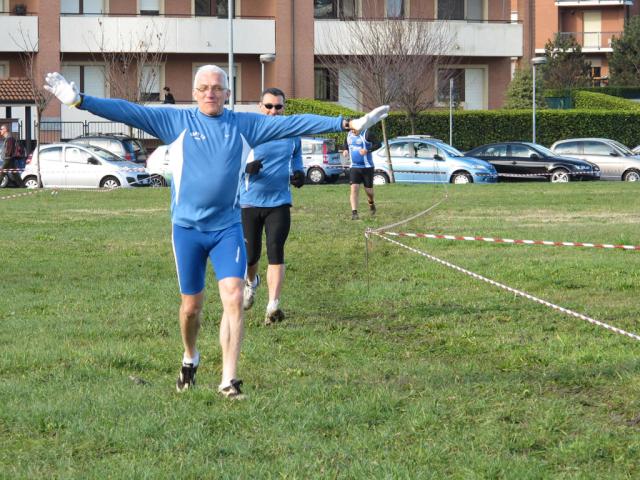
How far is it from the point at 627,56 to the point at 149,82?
35.7m

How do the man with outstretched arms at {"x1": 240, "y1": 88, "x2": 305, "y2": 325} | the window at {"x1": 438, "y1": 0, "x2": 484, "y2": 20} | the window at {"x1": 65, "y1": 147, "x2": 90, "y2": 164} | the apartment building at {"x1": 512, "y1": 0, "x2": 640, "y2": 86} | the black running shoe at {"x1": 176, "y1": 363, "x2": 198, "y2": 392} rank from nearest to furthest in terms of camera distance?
1. the black running shoe at {"x1": 176, "y1": 363, "x2": 198, "y2": 392}
2. the man with outstretched arms at {"x1": 240, "y1": 88, "x2": 305, "y2": 325}
3. the window at {"x1": 65, "y1": 147, "x2": 90, "y2": 164}
4. the window at {"x1": 438, "y1": 0, "x2": 484, "y2": 20}
5. the apartment building at {"x1": 512, "y1": 0, "x2": 640, "y2": 86}

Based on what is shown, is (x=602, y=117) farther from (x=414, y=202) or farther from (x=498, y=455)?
(x=498, y=455)

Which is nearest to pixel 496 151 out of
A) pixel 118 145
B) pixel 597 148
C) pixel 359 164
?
pixel 597 148

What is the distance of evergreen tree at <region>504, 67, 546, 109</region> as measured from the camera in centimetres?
5450

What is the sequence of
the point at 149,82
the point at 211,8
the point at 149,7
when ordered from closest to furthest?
the point at 149,82 → the point at 149,7 → the point at 211,8

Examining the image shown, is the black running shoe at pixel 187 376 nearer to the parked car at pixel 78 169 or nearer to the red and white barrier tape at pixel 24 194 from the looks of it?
the red and white barrier tape at pixel 24 194

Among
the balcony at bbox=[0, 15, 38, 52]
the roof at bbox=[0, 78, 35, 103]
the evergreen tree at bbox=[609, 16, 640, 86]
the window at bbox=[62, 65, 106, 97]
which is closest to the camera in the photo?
the roof at bbox=[0, 78, 35, 103]

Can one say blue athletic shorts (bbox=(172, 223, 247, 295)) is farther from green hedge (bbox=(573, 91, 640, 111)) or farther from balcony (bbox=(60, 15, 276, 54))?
green hedge (bbox=(573, 91, 640, 111))

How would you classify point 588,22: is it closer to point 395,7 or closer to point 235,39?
point 395,7

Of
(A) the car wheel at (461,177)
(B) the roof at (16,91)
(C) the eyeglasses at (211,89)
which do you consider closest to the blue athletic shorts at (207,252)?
(C) the eyeglasses at (211,89)

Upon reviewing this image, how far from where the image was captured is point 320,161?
4069 cm

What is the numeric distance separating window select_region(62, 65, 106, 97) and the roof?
4.89 metres

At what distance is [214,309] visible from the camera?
11.7m

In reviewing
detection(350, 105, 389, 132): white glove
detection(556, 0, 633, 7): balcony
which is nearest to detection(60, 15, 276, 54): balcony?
detection(556, 0, 633, 7): balcony
